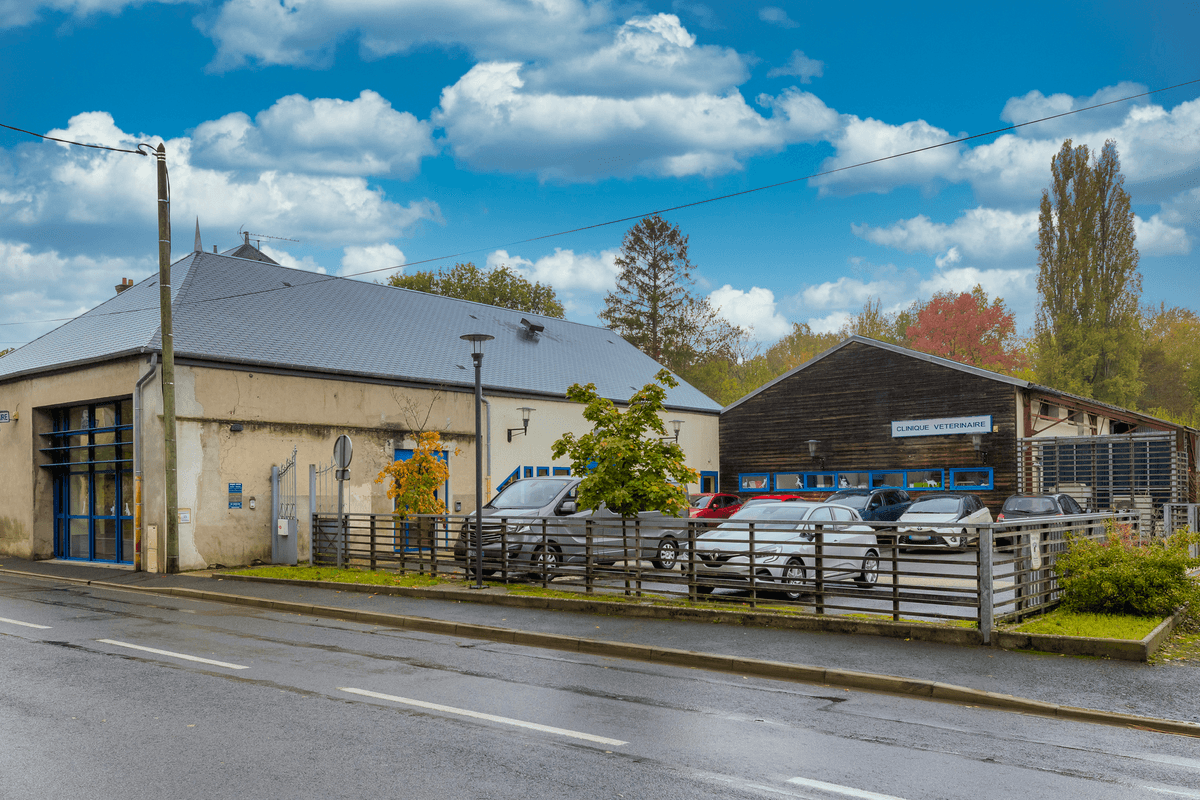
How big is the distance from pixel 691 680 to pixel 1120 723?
3.71 meters

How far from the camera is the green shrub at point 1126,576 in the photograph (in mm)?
10891

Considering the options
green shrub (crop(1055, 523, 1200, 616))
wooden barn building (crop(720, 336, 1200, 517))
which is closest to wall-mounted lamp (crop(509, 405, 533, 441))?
wooden barn building (crop(720, 336, 1200, 517))

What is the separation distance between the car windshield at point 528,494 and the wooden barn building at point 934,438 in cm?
1848

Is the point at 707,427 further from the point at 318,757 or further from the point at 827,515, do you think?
the point at 318,757

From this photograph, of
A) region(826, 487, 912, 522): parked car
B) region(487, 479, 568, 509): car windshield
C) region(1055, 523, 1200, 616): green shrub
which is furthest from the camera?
region(826, 487, 912, 522): parked car

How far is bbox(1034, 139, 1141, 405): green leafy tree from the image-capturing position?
170 ft

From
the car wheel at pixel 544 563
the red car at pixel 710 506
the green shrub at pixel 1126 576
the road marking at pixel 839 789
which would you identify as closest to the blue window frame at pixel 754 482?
the red car at pixel 710 506

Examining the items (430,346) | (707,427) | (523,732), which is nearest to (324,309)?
(430,346)

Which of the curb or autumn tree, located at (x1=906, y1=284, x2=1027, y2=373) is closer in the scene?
the curb

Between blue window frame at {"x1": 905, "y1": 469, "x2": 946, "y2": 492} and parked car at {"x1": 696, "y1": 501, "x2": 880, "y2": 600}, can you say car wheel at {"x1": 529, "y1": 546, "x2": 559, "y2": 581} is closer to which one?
parked car at {"x1": 696, "y1": 501, "x2": 880, "y2": 600}

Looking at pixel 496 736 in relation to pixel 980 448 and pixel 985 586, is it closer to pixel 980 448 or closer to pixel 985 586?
pixel 985 586

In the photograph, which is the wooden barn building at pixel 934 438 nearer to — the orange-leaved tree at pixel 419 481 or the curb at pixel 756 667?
the orange-leaved tree at pixel 419 481

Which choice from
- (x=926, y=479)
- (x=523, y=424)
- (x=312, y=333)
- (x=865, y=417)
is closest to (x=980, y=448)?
(x=926, y=479)

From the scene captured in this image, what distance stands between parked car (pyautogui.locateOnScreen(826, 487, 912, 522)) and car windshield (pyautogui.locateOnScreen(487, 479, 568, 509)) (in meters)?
11.1
